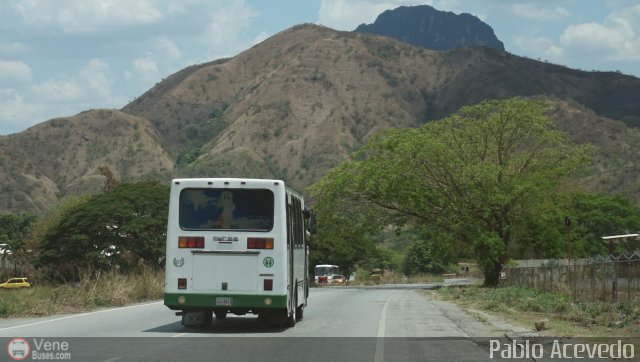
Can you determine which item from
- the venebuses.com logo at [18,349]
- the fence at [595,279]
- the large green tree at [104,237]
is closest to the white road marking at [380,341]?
the venebuses.com logo at [18,349]

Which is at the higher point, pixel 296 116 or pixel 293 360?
pixel 296 116

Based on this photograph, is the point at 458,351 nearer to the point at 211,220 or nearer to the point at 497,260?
the point at 211,220

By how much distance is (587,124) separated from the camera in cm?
15338

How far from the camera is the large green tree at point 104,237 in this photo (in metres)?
60.4

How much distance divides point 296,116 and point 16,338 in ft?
565

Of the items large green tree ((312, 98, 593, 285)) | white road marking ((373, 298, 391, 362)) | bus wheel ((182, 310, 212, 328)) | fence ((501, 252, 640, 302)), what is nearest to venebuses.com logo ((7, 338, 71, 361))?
bus wheel ((182, 310, 212, 328))

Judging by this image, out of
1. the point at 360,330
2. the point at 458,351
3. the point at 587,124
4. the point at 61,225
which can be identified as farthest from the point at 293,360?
the point at 587,124

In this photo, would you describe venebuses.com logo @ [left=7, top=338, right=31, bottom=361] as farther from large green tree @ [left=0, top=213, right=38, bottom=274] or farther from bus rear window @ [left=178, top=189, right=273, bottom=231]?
large green tree @ [left=0, top=213, right=38, bottom=274]

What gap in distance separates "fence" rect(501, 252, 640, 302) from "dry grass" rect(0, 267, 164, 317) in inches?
586

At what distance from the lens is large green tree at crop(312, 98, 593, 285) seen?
49438mm

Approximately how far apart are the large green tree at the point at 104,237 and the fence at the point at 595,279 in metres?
32.5

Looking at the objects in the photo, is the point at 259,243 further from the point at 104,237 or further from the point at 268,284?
the point at 104,237

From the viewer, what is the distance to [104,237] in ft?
202

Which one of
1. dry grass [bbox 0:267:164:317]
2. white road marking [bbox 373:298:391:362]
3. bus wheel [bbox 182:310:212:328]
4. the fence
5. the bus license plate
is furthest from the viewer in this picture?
the fence
